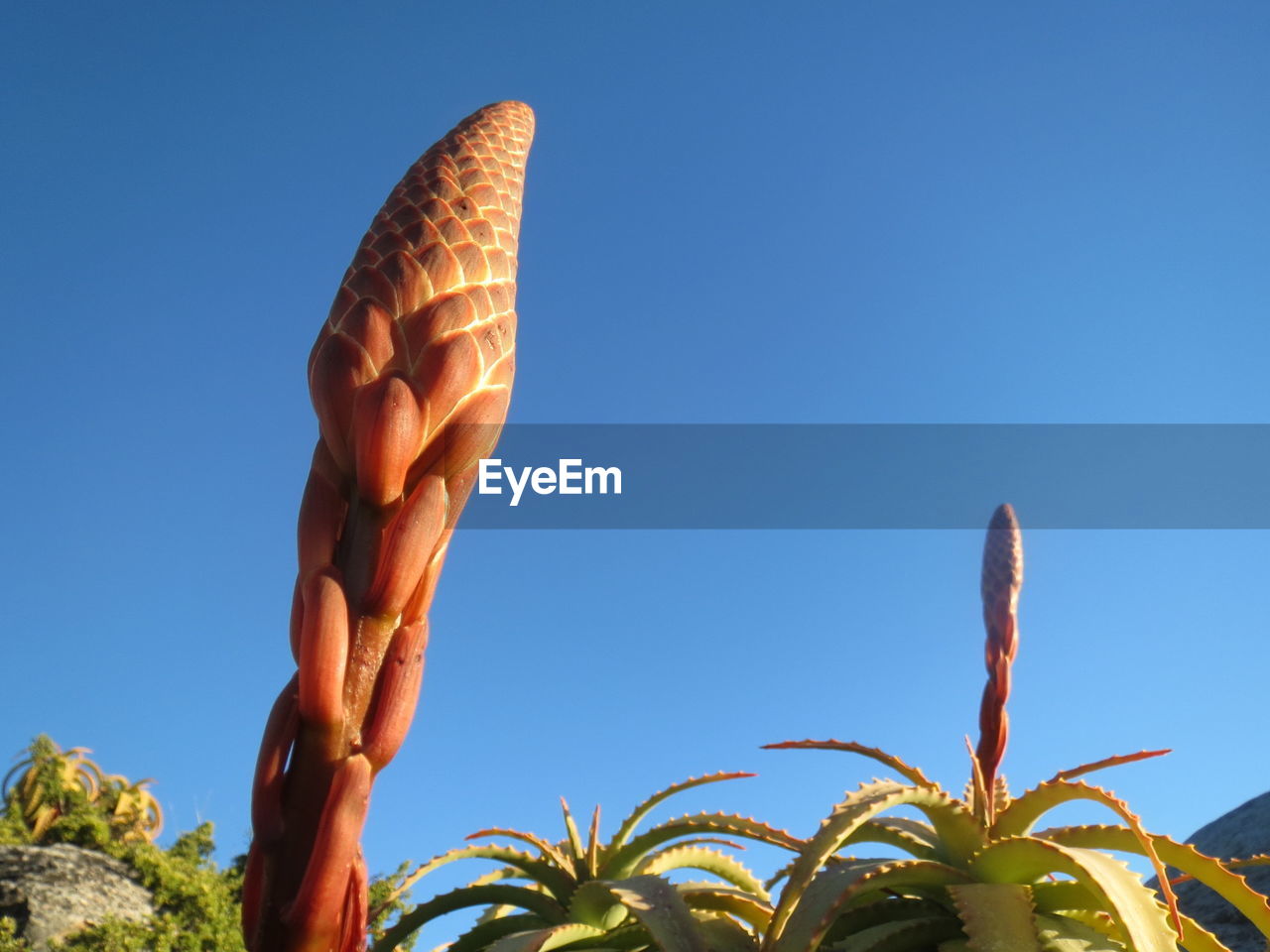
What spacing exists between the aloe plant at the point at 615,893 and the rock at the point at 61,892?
3.65 m

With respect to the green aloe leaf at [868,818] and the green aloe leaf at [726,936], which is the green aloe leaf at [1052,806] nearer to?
the green aloe leaf at [868,818]

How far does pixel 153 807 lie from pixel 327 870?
32.4ft

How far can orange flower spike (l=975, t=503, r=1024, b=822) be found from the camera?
2.71m

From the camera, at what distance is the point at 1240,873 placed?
3.55 meters

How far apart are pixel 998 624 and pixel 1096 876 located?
180 centimetres

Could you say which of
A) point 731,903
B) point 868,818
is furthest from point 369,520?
point 731,903

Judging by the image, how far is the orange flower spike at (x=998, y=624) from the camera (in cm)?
271

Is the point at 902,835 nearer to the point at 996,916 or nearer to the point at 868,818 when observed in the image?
the point at 868,818

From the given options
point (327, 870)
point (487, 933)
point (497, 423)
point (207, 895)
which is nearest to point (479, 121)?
point (497, 423)

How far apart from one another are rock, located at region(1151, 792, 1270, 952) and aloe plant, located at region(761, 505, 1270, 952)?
6.52 ft

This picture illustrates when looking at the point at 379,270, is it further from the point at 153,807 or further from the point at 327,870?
the point at 153,807

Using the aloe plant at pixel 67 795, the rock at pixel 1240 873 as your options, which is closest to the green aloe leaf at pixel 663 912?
the rock at pixel 1240 873

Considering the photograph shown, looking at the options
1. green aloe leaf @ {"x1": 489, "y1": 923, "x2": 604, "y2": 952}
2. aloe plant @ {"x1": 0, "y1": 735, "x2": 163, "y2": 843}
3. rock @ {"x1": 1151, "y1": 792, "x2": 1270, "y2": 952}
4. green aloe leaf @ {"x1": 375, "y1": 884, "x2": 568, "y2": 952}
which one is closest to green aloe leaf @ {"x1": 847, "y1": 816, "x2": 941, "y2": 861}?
green aloe leaf @ {"x1": 489, "y1": 923, "x2": 604, "y2": 952}

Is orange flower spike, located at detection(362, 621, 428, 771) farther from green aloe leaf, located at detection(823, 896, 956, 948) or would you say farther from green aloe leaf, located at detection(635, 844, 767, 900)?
green aloe leaf, located at detection(635, 844, 767, 900)
